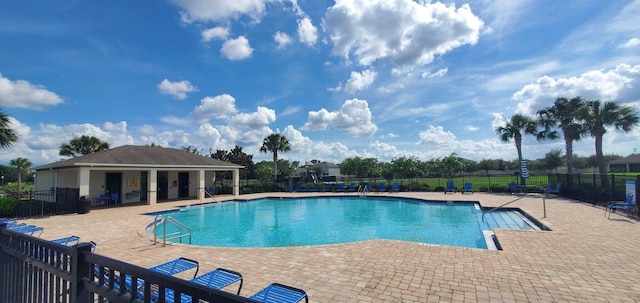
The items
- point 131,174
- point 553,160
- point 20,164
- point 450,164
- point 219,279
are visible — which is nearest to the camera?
point 219,279

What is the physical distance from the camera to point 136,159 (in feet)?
60.2

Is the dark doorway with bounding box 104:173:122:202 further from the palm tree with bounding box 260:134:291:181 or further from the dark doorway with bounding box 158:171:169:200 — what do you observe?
the palm tree with bounding box 260:134:291:181

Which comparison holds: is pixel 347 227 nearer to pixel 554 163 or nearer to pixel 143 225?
pixel 143 225

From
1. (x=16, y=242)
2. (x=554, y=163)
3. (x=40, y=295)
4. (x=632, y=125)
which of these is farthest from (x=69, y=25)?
(x=554, y=163)

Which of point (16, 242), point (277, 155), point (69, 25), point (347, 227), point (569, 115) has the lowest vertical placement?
point (347, 227)

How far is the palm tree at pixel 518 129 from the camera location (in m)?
24.4

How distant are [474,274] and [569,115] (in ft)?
75.3

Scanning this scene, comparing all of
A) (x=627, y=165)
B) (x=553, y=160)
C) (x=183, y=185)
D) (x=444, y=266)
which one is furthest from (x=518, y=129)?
(x=627, y=165)

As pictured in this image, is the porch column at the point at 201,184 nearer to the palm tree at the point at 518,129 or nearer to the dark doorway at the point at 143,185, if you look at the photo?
the dark doorway at the point at 143,185

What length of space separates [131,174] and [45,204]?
602 cm

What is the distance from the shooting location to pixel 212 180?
25.8 m

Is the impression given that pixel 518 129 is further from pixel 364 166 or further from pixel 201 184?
pixel 201 184

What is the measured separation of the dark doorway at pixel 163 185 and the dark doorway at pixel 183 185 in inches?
46.1

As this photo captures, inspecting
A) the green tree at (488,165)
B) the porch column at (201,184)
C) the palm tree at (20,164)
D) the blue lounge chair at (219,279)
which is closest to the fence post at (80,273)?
the blue lounge chair at (219,279)
